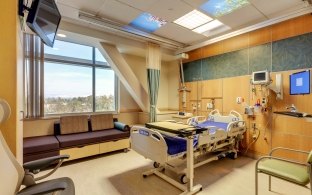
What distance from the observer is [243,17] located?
322cm

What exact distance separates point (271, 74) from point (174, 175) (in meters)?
2.76

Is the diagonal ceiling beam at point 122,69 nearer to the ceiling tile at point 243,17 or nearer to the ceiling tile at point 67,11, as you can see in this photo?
the ceiling tile at point 67,11

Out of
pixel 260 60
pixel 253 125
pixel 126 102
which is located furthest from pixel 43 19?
pixel 253 125

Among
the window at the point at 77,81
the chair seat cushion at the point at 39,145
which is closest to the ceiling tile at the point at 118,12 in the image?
the window at the point at 77,81

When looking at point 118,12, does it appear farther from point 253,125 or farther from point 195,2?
point 253,125

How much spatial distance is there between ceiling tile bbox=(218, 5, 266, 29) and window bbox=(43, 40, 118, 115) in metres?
3.21

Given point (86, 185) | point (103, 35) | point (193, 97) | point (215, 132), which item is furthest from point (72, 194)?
point (193, 97)

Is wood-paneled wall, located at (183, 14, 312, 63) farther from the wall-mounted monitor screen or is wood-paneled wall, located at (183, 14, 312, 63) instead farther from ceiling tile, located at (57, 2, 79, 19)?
ceiling tile, located at (57, 2, 79, 19)

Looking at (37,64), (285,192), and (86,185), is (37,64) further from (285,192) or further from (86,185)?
(285,192)

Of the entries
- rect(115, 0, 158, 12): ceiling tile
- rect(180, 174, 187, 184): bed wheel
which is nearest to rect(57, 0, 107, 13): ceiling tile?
rect(115, 0, 158, 12): ceiling tile

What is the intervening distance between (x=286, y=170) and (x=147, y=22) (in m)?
3.34

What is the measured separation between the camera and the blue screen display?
251 cm

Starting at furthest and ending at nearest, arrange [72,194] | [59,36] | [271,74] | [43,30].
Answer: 1. [59,36]
2. [271,74]
3. [43,30]
4. [72,194]

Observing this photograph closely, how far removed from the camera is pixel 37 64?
3365mm
